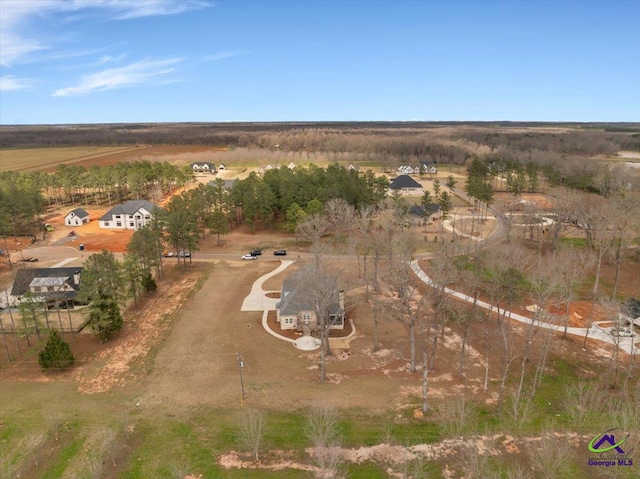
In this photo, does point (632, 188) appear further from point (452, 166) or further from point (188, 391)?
point (188, 391)

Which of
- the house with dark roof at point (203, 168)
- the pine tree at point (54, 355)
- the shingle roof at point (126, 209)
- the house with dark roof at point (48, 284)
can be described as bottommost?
the pine tree at point (54, 355)

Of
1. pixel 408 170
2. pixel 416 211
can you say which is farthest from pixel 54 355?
pixel 408 170

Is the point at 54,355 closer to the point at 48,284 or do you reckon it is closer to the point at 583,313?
the point at 48,284

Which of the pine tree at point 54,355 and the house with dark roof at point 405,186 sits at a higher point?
the house with dark roof at point 405,186

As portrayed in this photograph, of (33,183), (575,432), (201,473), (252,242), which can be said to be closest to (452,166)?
(252,242)

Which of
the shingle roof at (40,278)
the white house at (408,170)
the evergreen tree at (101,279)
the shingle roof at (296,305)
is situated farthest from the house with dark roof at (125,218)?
the white house at (408,170)

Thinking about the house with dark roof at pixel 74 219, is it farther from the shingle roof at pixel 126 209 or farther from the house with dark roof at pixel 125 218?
the shingle roof at pixel 126 209

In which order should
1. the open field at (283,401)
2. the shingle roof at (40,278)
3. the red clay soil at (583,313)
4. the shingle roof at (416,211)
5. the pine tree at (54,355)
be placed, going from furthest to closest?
the shingle roof at (416,211)
the shingle roof at (40,278)
the red clay soil at (583,313)
the pine tree at (54,355)
the open field at (283,401)
